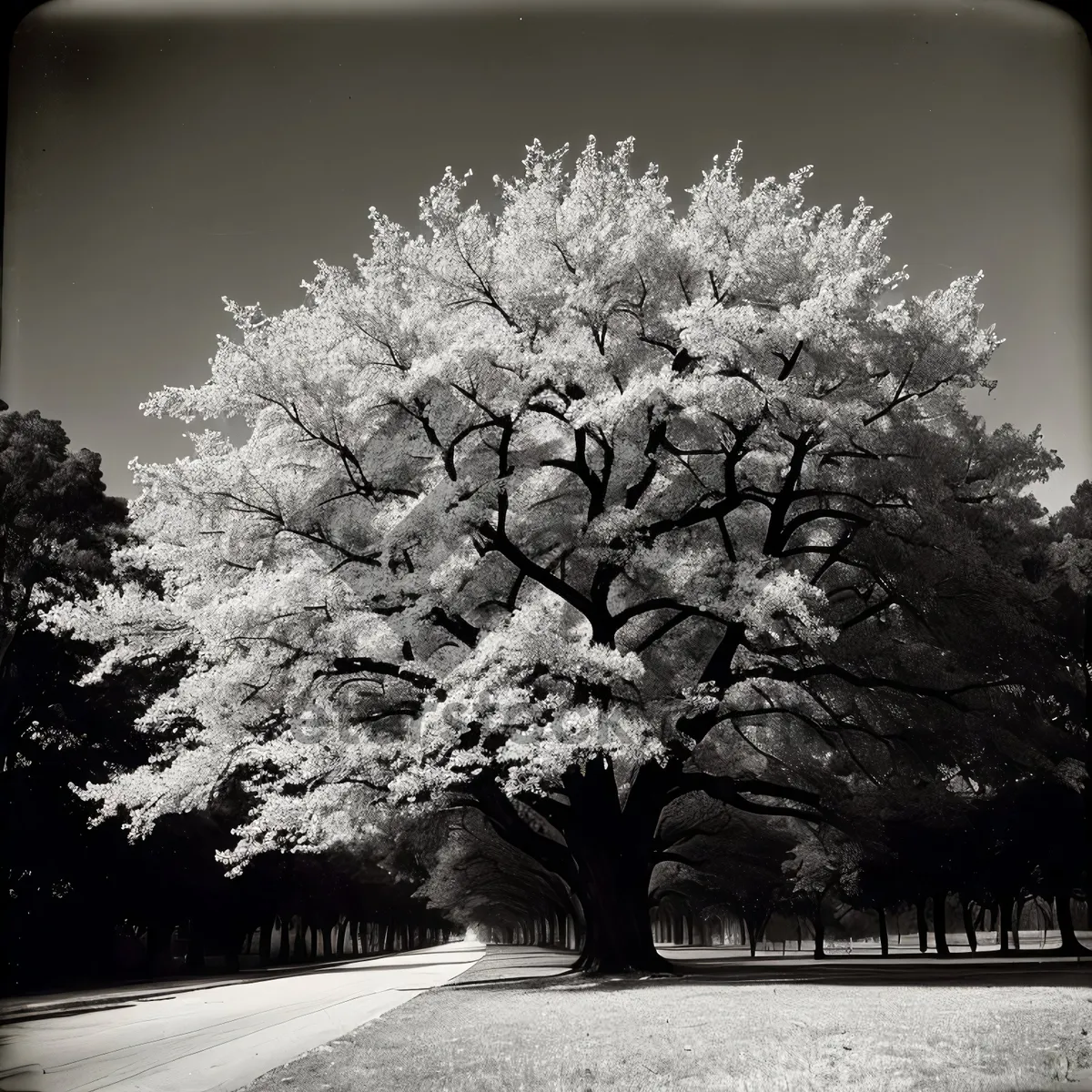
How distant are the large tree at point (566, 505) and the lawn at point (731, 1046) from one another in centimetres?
434

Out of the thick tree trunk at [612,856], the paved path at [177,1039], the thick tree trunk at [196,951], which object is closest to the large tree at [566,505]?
the thick tree trunk at [612,856]

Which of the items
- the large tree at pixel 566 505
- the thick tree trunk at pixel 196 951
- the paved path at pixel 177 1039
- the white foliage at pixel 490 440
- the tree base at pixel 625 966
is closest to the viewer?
the paved path at pixel 177 1039

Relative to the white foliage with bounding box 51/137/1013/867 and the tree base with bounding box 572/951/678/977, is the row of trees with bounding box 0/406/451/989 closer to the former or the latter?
the white foliage with bounding box 51/137/1013/867

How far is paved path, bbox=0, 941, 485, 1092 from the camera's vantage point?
34.0ft

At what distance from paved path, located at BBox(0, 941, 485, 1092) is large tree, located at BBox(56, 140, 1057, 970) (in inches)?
132

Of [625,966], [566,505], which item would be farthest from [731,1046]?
[566,505]

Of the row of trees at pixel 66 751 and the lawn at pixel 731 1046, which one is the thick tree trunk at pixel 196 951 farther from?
the lawn at pixel 731 1046

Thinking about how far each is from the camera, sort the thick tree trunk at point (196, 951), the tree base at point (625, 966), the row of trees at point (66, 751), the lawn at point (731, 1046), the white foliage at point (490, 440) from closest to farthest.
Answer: the lawn at point (731, 1046), the white foliage at point (490, 440), the tree base at point (625, 966), the row of trees at point (66, 751), the thick tree trunk at point (196, 951)

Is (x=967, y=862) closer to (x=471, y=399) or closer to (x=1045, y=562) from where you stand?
(x=1045, y=562)

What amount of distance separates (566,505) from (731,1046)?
40.8ft

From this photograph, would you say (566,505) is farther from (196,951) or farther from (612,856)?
(196,951)

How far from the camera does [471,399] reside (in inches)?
757

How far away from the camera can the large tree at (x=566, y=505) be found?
1820 cm

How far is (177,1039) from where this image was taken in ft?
46.8
